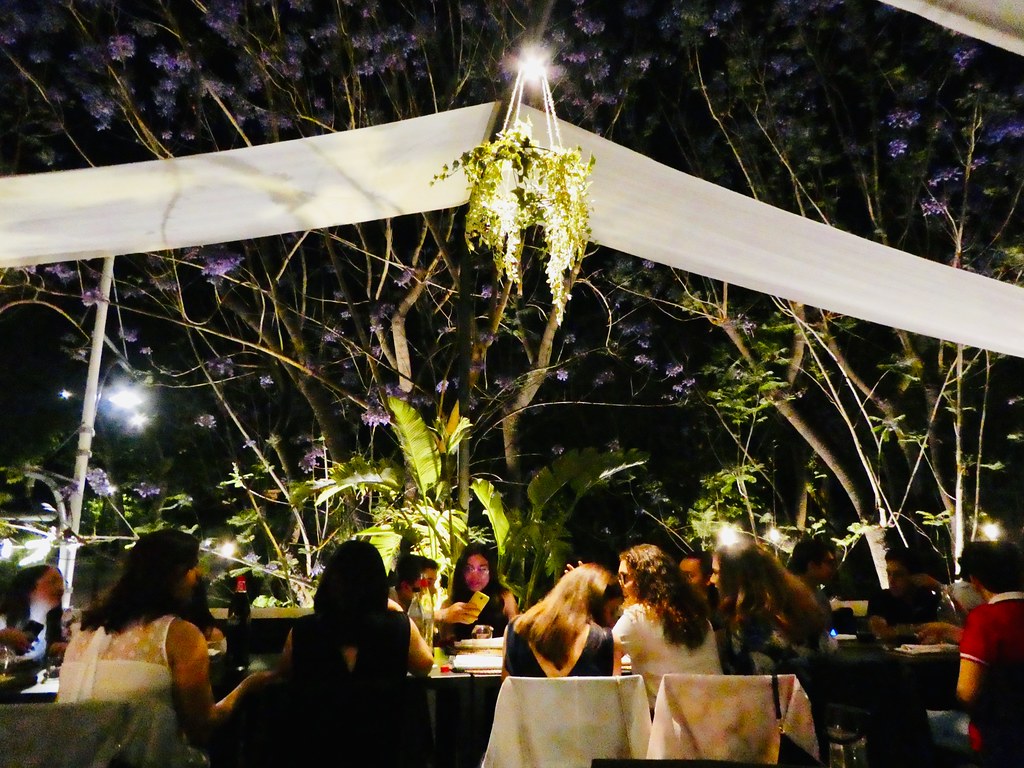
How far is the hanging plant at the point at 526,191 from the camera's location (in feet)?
12.2

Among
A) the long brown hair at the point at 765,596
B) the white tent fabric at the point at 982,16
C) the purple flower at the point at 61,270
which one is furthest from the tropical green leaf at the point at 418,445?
the purple flower at the point at 61,270

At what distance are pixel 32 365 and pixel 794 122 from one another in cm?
1005

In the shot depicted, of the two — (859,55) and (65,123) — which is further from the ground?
(859,55)

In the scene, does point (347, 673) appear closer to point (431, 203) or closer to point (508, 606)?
point (508, 606)

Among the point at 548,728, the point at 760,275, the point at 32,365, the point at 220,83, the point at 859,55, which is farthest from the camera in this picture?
the point at 32,365

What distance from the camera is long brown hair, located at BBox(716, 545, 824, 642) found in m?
3.30

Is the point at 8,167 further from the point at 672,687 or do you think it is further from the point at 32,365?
the point at 672,687

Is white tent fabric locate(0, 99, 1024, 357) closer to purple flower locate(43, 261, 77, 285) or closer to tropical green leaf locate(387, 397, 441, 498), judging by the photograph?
tropical green leaf locate(387, 397, 441, 498)

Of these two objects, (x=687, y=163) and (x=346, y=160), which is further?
(x=687, y=163)

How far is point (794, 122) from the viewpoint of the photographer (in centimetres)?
757

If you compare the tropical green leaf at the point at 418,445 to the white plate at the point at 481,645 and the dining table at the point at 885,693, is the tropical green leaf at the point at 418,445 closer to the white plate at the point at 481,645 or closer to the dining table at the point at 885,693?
the white plate at the point at 481,645

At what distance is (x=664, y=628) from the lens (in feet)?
10.6

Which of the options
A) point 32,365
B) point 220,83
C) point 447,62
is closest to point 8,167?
point 220,83

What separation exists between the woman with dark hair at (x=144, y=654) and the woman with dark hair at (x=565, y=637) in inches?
42.7
